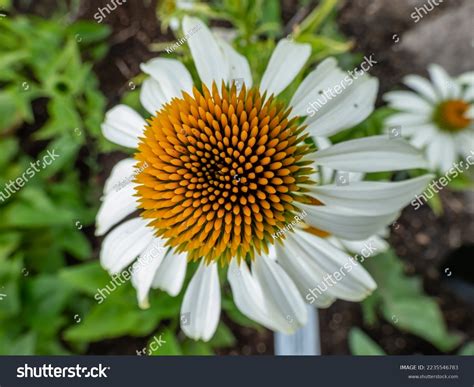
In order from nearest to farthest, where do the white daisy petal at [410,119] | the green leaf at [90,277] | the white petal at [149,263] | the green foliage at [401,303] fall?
1. the white petal at [149,263]
2. the green leaf at [90,277]
3. the white daisy petal at [410,119]
4. the green foliage at [401,303]

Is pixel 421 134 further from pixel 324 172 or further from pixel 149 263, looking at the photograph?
pixel 149 263

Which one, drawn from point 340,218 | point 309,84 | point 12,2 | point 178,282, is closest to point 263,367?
point 178,282

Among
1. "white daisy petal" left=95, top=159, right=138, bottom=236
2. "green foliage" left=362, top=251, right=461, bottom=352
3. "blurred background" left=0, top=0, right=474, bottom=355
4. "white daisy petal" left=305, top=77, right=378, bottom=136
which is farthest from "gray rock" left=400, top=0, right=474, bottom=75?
"white daisy petal" left=95, top=159, right=138, bottom=236

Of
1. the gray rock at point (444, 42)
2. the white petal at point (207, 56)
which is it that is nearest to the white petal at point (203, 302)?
the white petal at point (207, 56)

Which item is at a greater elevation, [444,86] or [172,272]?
[172,272]

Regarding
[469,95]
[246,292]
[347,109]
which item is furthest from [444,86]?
[246,292]

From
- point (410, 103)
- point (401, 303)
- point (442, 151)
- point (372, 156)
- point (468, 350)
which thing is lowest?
point (468, 350)

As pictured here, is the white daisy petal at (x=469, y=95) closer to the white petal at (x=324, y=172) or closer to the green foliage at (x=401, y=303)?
the green foliage at (x=401, y=303)
